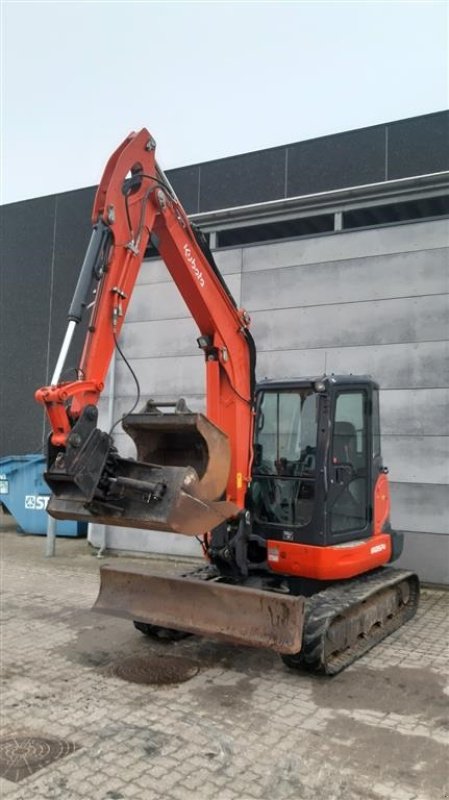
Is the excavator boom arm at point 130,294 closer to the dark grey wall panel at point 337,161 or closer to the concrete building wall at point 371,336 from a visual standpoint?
the concrete building wall at point 371,336

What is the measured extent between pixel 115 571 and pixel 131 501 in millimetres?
1707

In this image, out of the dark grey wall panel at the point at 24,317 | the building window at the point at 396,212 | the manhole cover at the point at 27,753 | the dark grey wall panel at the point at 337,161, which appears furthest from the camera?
the dark grey wall panel at the point at 24,317

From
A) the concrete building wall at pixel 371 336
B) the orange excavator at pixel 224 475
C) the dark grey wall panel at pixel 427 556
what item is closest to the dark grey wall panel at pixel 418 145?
the concrete building wall at pixel 371 336

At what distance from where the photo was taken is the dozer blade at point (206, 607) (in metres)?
4.65

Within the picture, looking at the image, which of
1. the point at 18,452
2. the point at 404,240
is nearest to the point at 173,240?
the point at 404,240

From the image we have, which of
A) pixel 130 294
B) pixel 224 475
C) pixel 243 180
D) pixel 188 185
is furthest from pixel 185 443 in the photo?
pixel 188 185

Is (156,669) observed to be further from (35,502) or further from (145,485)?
(35,502)

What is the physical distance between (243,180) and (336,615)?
9.79 meters

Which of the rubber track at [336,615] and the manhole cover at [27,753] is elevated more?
the rubber track at [336,615]

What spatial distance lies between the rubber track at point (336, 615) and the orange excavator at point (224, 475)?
0.02 meters

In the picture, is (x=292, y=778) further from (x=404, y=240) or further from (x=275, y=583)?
(x=404, y=240)

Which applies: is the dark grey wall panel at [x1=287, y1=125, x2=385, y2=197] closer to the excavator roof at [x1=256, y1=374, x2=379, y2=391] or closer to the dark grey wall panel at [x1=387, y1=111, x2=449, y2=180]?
the dark grey wall panel at [x1=387, y1=111, x2=449, y2=180]

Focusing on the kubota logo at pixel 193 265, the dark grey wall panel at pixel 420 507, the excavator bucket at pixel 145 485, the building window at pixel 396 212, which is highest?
the building window at pixel 396 212

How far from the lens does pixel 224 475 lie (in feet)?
15.5
